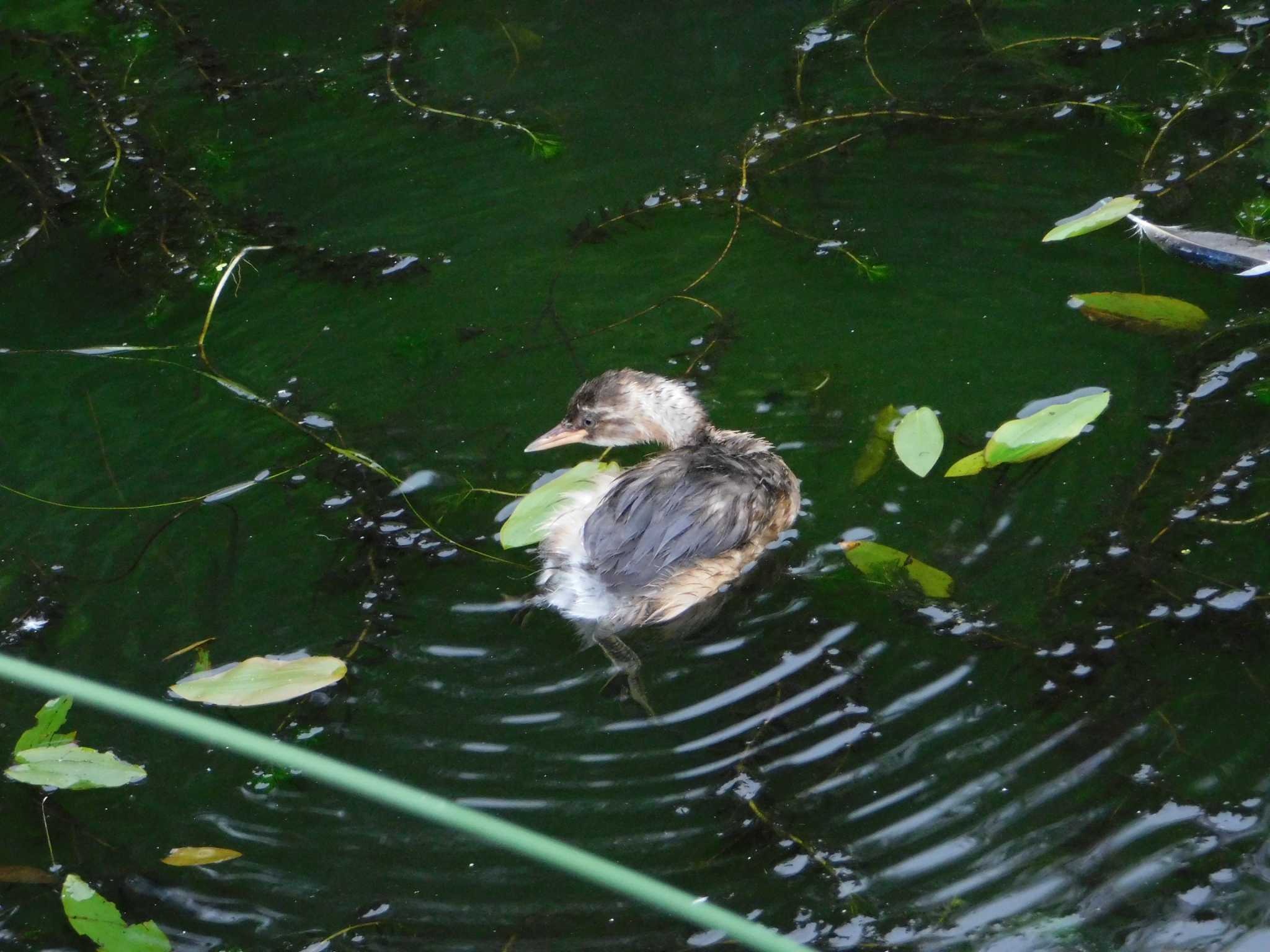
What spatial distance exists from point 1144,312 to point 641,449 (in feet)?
5.38

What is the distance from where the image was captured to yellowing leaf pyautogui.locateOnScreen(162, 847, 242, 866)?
9.78 feet

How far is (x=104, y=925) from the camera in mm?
2797

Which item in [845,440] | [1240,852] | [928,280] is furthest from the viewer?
[928,280]

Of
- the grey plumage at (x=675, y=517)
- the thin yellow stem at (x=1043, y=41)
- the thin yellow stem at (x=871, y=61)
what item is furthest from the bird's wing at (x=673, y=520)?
the thin yellow stem at (x=1043, y=41)

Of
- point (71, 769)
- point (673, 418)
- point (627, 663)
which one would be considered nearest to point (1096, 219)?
point (673, 418)

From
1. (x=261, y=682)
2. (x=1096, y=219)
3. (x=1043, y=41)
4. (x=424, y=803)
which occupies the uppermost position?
(x=424, y=803)

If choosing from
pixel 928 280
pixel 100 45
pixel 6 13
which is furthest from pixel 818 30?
pixel 6 13

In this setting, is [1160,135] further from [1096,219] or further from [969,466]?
[969,466]

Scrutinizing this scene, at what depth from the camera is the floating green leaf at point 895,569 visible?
11.0ft

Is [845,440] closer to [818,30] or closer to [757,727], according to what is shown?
[757,727]

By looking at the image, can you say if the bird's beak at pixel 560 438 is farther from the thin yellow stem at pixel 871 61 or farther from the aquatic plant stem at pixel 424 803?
the aquatic plant stem at pixel 424 803

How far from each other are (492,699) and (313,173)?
2.77m

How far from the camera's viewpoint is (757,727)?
3.08m

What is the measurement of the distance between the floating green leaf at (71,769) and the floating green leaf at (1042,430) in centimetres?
230
